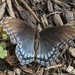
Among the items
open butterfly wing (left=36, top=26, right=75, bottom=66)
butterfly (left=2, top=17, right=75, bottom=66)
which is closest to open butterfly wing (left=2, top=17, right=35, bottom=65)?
butterfly (left=2, top=17, right=75, bottom=66)

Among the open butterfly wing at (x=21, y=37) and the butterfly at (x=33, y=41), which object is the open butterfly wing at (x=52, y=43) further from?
the open butterfly wing at (x=21, y=37)

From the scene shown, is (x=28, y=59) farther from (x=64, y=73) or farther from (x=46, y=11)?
(x=46, y=11)

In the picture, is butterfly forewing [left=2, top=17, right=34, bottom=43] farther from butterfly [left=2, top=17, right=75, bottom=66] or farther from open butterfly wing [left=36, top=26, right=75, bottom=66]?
open butterfly wing [left=36, top=26, right=75, bottom=66]

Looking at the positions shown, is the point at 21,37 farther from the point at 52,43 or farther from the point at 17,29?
the point at 52,43

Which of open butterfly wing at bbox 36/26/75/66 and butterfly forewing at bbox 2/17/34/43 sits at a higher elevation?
butterfly forewing at bbox 2/17/34/43

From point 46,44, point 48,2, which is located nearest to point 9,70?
point 46,44

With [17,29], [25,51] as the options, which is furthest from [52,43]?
[17,29]
